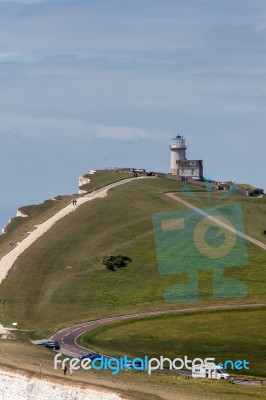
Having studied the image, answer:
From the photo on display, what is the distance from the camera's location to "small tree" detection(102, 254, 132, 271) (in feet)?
418

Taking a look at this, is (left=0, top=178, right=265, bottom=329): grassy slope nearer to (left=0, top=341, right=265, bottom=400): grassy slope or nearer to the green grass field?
the green grass field

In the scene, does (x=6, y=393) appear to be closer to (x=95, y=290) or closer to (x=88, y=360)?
(x=88, y=360)

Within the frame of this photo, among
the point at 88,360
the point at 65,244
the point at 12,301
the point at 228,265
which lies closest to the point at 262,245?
the point at 228,265

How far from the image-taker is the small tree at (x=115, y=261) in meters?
127

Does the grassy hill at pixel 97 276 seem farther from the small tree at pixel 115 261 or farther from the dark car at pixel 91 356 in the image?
the dark car at pixel 91 356

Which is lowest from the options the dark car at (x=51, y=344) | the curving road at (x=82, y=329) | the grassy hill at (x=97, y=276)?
the dark car at (x=51, y=344)

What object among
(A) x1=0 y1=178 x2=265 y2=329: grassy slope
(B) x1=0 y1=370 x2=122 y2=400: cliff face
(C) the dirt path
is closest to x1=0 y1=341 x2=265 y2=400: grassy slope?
(B) x1=0 y1=370 x2=122 y2=400: cliff face

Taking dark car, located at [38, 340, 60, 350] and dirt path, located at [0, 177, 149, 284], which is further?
dirt path, located at [0, 177, 149, 284]

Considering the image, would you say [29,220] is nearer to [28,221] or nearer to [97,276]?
[28,221]

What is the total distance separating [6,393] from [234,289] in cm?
5962

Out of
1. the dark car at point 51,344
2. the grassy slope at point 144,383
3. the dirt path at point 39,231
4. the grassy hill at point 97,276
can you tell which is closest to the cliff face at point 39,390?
the grassy slope at point 144,383

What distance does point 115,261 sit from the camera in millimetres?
128500

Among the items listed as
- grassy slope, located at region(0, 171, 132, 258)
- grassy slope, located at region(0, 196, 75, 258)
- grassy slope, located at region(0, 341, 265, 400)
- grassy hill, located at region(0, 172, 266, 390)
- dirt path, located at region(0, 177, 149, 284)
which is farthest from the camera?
grassy slope, located at region(0, 171, 132, 258)

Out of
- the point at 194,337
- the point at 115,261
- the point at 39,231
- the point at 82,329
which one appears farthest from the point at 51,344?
the point at 39,231
